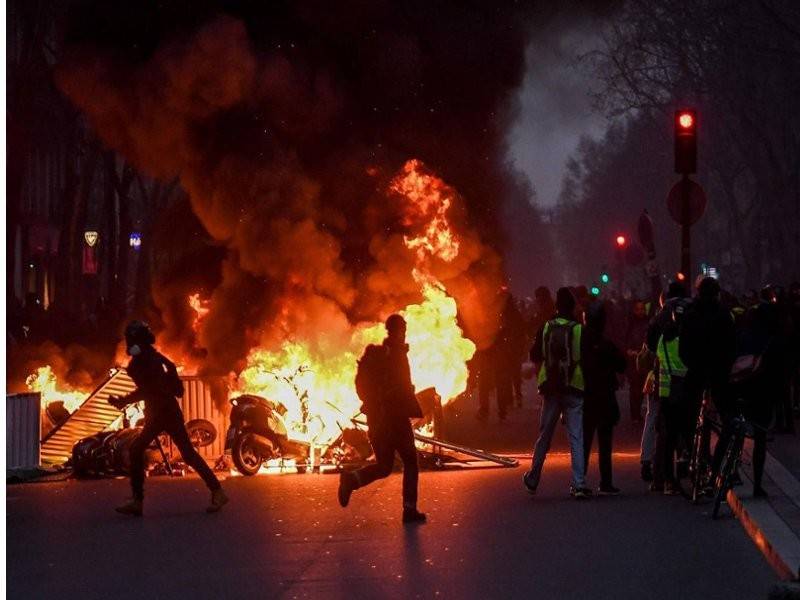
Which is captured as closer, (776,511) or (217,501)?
(776,511)

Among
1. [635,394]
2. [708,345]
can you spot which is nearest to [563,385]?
[708,345]

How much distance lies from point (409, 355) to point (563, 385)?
5.48 metres

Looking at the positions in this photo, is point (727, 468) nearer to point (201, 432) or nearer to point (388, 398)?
point (388, 398)

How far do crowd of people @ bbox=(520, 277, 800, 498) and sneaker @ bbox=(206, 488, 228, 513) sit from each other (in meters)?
2.54

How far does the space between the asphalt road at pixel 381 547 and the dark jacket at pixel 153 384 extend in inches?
34.6

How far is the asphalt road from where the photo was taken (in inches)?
442

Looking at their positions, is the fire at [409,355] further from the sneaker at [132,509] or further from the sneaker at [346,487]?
the sneaker at [346,487]

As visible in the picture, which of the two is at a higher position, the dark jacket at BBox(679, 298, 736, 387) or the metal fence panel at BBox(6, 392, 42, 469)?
the dark jacket at BBox(679, 298, 736, 387)

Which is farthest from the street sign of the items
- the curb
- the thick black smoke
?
the curb

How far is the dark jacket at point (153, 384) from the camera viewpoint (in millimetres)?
16031

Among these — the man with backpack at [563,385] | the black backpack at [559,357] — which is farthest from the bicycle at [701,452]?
the black backpack at [559,357]

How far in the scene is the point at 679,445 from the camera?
640 inches

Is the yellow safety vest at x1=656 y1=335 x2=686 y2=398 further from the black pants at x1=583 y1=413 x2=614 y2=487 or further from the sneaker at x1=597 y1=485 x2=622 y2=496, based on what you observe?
the sneaker at x1=597 y1=485 x2=622 y2=496

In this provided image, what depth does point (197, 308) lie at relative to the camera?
80.2 feet
